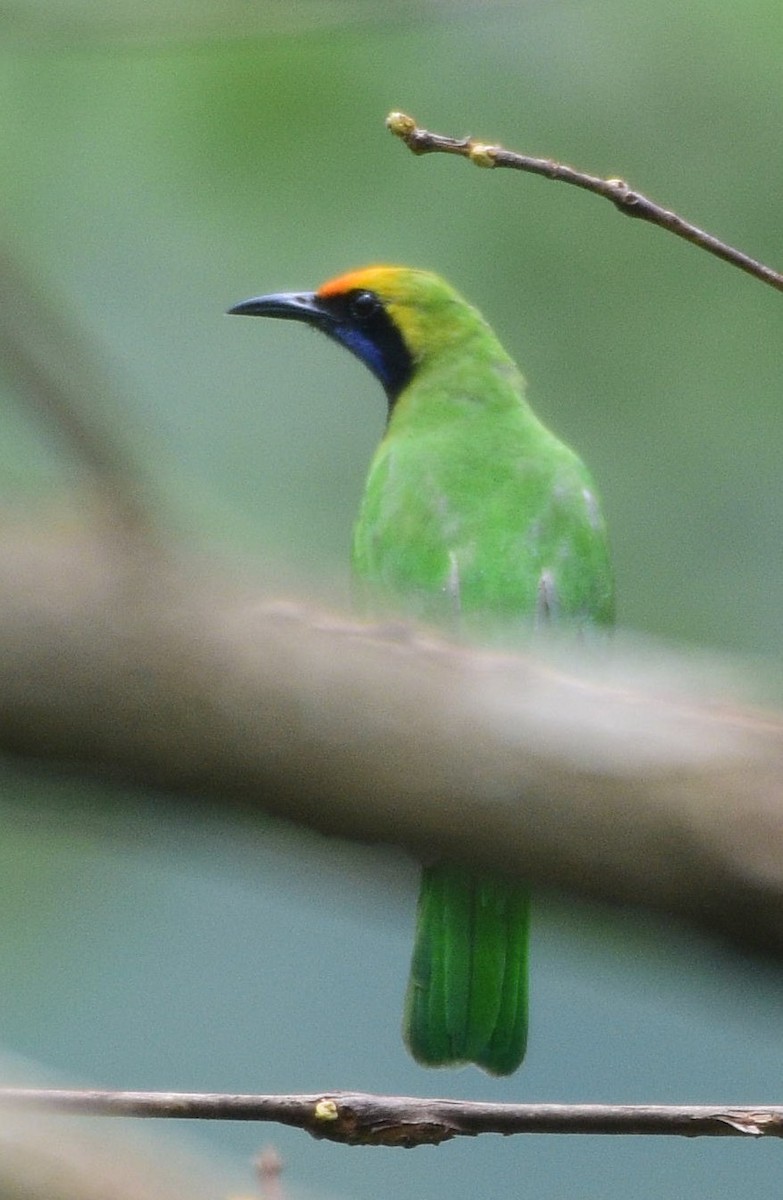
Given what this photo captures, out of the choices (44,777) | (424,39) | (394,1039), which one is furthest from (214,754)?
(424,39)

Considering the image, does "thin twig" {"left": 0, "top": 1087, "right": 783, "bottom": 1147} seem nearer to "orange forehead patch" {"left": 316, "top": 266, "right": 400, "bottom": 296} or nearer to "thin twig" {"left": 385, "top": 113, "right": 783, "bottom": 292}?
"thin twig" {"left": 385, "top": 113, "right": 783, "bottom": 292}

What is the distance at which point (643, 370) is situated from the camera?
5531 mm

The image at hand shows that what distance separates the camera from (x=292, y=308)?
3.63 m

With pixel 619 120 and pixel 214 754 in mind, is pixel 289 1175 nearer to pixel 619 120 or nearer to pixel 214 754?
pixel 619 120

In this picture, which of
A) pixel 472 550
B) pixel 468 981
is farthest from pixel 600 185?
pixel 468 981

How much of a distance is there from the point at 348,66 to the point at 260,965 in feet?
8.96

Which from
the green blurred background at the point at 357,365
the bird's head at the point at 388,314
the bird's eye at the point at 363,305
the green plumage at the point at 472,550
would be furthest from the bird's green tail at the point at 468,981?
the green blurred background at the point at 357,365

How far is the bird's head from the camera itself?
11.4 ft

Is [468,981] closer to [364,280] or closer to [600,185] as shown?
[600,185]

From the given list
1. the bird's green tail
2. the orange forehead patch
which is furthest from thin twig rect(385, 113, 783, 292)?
the orange forehead patch

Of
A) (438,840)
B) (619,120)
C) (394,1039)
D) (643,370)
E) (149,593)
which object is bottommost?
(438,840)

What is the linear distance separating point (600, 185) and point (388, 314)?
188 centimetres

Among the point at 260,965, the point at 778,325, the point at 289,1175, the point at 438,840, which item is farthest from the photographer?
the point at 778,325

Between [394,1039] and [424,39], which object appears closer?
[394,1039]
